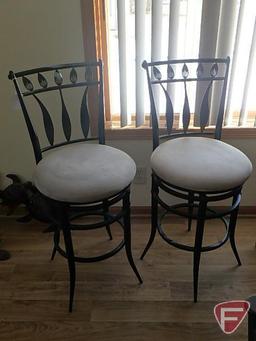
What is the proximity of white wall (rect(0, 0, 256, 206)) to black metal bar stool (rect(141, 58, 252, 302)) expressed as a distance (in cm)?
27

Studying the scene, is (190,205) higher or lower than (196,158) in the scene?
lower

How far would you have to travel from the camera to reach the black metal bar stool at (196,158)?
1.40 metres

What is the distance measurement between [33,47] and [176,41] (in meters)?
0.71

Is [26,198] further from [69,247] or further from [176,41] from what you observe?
[176,41]

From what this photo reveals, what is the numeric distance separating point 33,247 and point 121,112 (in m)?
0.88

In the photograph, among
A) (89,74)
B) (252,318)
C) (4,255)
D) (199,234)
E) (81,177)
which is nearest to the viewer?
(252,318)

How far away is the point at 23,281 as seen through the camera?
1.73 m

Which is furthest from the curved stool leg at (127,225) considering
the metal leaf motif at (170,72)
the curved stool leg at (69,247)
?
the metal leaf motif at (170,72)

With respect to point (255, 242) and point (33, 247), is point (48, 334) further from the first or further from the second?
point (255, 242)

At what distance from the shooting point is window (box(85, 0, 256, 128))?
1.63 m

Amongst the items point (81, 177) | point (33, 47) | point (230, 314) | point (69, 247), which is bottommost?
point (230, 314)

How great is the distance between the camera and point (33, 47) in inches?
69.0

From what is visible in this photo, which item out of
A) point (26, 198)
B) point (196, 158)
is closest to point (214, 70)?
point (196, 158)

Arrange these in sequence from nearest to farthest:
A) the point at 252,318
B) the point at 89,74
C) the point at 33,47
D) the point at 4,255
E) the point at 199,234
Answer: the point at 252,318 → the point at 199,234 → the point at 89,74 → the point at 33,47 → the point at 4,255
